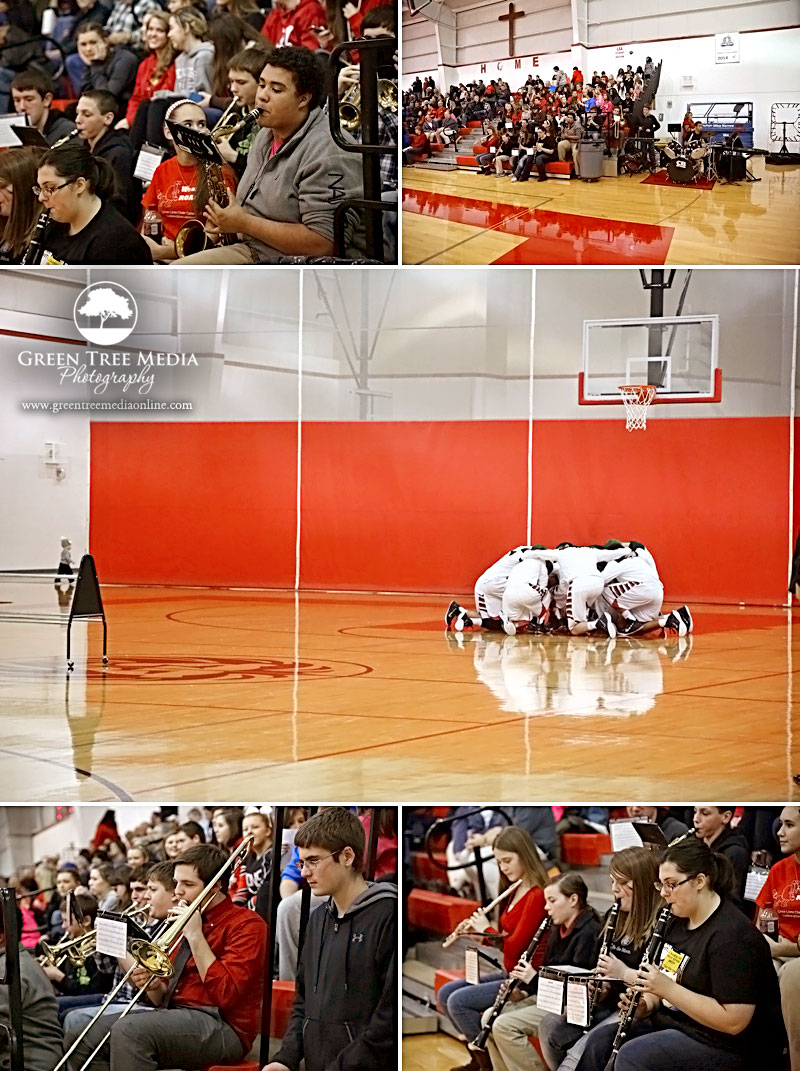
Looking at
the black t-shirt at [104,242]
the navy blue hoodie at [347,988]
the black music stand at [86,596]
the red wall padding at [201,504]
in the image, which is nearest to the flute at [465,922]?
the navy blue hoodie at [347,988]

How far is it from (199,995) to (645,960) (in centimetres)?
99

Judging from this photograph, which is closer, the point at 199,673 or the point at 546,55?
the point at 199,673

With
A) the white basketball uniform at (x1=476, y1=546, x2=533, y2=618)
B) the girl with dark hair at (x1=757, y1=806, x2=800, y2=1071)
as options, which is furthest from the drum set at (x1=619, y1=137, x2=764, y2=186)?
the girl with dark hair at (x1=757, y1=806, x2=800, y2=1071)

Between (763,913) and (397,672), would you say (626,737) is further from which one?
(397,672)

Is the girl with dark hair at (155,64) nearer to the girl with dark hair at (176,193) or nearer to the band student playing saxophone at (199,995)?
the girl with dark hair at (176,193)

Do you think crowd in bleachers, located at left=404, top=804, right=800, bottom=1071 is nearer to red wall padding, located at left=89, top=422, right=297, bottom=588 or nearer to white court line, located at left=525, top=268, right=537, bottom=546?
white court line, located at left=525, top=268, right=537, bottom=546

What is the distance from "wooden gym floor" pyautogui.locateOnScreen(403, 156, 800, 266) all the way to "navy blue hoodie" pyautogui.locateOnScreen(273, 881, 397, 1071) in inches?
129

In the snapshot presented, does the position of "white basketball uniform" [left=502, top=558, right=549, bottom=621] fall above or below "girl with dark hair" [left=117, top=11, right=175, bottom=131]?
below

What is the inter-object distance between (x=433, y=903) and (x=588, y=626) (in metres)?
3.62

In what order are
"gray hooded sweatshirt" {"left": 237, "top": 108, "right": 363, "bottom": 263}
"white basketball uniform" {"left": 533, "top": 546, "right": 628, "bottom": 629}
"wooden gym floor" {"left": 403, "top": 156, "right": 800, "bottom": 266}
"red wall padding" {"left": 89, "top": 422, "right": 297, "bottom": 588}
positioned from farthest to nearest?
1. "red wall padding" {"left": 89, "top": 422, "right": 297, "bottom": 588}
2. "white basketball uniform" {"left": 533, "top": 546, "right": 628, "bottom": 629}
3. "wooden gym floor" {"left": 403, "top": 156, "right": 800, "bottom": 266}
4. "gray hooded sweatshirt" {"left": 237, "top": 108, "right": 363, "bottom": 263}

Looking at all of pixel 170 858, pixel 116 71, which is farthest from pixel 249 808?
pixel 116 71

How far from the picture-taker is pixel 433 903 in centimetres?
283

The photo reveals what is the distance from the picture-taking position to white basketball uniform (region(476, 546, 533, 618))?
6496 millimetres

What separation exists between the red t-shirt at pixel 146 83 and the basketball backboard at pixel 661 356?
4.16 meters
